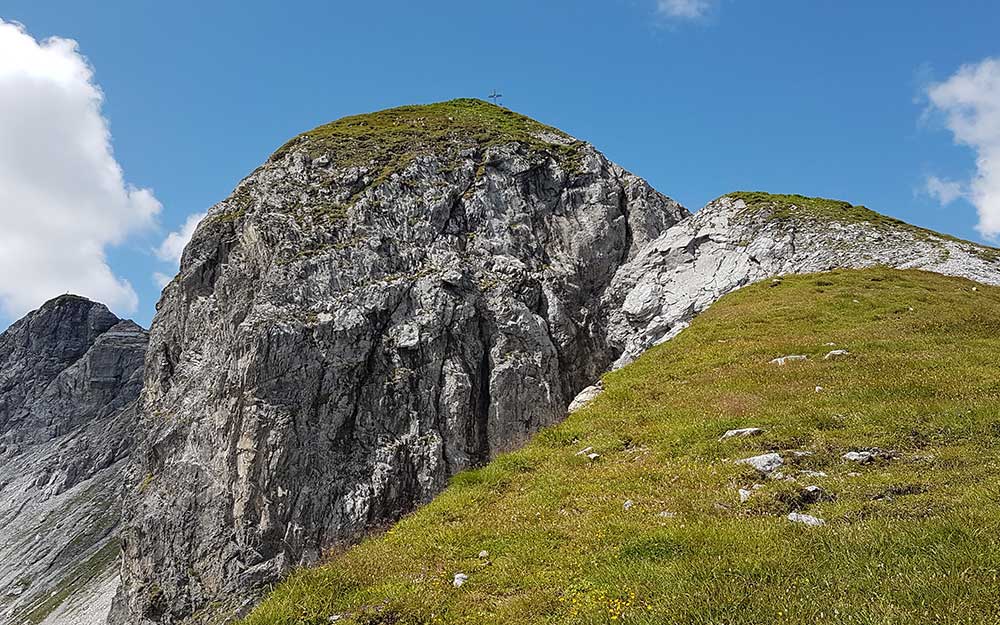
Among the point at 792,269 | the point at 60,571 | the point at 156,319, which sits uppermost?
the point at 156,319

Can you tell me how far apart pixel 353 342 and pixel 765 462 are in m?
46.7

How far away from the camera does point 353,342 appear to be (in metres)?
55.7

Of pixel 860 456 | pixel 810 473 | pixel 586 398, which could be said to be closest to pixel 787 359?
pixel 586 398

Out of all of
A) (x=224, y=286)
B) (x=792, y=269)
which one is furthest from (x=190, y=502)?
(x=792, y=269)

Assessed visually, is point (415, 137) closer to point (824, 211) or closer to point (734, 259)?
point (734, 259)

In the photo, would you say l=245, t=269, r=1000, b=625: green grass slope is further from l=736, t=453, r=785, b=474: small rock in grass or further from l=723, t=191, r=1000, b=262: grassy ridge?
l=723, t=191, r=1000, b=262: grassy ridge

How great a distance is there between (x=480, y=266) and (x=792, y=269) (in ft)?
100.0

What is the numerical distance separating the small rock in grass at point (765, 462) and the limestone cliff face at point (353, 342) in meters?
36.5

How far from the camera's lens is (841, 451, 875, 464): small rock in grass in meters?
13.0

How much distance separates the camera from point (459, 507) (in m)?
15.1

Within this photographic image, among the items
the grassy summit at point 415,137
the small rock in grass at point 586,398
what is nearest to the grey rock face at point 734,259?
the small rock in grass at point 586,398

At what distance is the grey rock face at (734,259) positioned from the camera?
139 ft

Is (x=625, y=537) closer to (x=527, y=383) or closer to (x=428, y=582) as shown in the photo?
(x=428, y=582)

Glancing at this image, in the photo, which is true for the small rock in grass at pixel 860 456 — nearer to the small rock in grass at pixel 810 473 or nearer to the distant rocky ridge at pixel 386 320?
the small rock in grass at pixel 810 473
